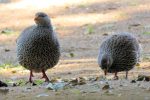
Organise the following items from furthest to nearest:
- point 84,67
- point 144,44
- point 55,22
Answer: point 55,22
point 144,44
point 84,67

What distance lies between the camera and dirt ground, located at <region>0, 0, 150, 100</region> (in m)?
7.80

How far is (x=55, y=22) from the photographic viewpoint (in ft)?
62.5

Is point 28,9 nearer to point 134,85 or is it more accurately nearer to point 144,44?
point 144,44

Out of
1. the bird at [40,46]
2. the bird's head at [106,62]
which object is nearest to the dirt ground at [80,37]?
the bird's head at [106,62]

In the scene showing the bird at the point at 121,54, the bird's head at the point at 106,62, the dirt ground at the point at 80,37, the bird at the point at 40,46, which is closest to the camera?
the dirt ground at the point at 80,37

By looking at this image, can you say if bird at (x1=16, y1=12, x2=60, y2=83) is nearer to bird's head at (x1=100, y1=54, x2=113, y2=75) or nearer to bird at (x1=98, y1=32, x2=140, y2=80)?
bird's head at (x1=100, y1=54, x2=113, y2=75)

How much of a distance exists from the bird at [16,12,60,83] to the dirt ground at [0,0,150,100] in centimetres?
96

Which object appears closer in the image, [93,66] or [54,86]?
[54,86]

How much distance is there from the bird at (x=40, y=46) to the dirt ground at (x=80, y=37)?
0.96 meters

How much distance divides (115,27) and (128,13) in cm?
186

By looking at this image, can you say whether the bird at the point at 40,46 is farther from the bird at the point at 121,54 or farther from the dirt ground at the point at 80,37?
the bird at the point at 121,54

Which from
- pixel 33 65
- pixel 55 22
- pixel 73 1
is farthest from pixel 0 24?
pixel 33 65

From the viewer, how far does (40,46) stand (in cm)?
937

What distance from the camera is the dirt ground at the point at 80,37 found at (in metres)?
7.80
